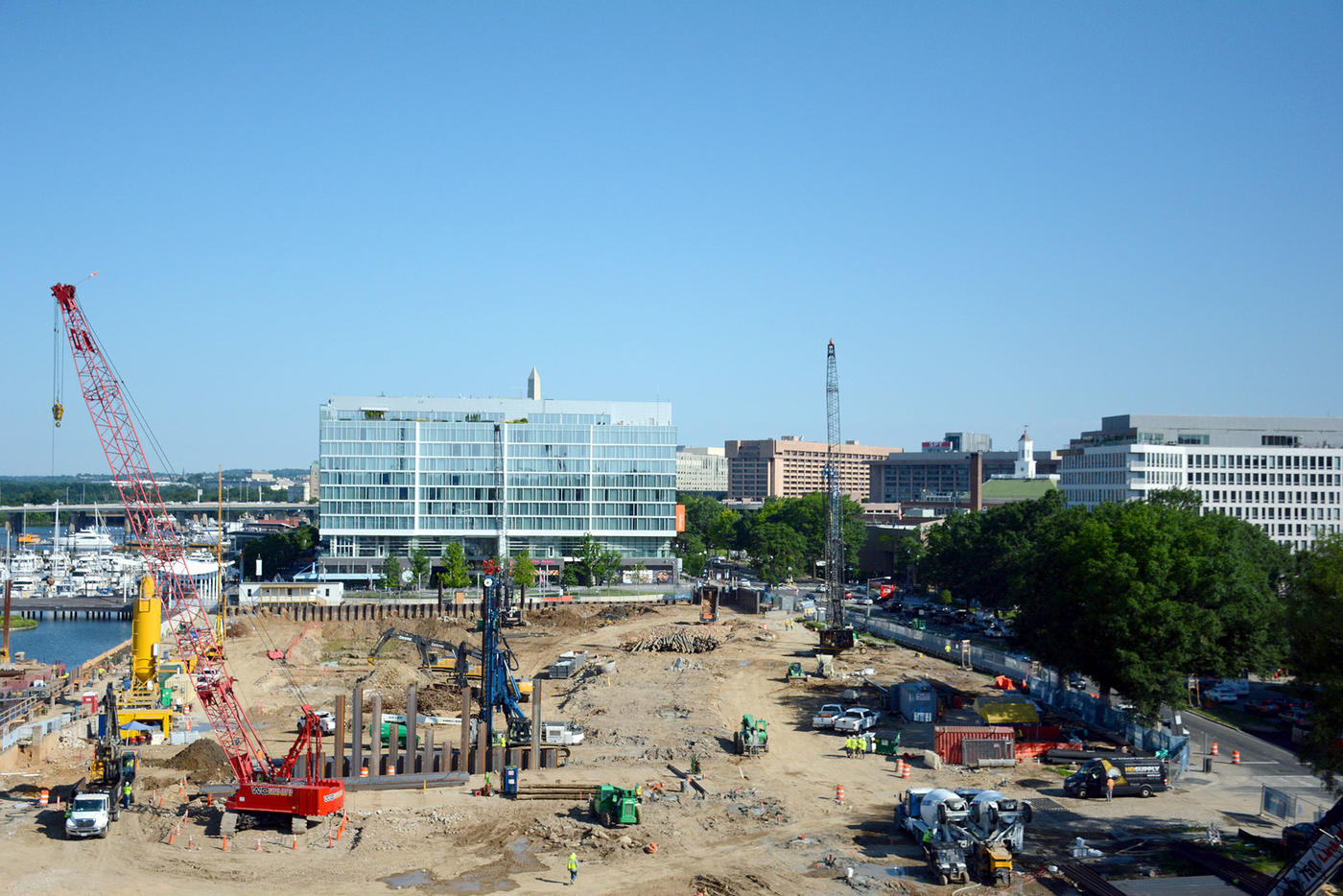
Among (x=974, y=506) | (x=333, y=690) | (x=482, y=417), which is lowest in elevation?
(x=333, y=690)

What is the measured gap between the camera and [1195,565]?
5059 centimetres

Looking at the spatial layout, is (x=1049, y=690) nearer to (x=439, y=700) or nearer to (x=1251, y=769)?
(x=1251, y=769)

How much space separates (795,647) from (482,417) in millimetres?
68133

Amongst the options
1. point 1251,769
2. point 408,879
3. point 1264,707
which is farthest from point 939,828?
point 1264,707

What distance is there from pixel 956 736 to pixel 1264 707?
2315 centimetres

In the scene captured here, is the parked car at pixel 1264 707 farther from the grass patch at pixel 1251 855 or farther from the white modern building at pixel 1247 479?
the white modern building at pixel 1247 479

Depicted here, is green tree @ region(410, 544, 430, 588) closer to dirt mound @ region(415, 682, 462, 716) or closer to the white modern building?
dirt mound @ region(415, 682, 462, 716)

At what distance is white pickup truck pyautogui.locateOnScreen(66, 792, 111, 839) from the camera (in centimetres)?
3941

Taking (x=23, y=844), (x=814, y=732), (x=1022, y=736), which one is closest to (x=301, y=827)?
(x=23, y=844)

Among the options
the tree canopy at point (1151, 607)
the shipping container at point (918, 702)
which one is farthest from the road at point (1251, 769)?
the shipping container at point (918, 702)

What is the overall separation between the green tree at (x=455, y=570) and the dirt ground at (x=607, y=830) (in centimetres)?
6411

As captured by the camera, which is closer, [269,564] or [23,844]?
[23,844]

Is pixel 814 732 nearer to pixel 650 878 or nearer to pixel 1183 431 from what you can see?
Answer: pixel 650 878

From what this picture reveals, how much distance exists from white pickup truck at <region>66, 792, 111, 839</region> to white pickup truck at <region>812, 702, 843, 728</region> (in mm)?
33946
